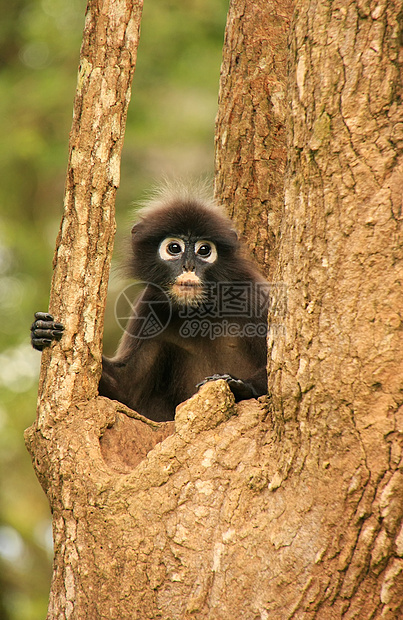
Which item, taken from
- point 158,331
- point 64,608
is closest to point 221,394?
point 64,608

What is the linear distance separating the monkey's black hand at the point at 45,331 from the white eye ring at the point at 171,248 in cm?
139

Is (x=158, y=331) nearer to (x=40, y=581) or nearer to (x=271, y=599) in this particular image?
(x=271, y=599)

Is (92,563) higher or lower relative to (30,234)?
lower

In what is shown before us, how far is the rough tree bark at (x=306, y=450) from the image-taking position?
8.95 feet

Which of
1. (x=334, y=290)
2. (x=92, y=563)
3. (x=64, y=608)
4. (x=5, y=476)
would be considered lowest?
(x=5, y=476)

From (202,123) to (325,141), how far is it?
497cm

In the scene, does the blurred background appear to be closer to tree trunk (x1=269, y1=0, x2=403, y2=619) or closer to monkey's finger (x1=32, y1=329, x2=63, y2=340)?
monkey's finger (x1=32, y1=329, x2=63, y2=340)

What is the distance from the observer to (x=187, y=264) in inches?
187

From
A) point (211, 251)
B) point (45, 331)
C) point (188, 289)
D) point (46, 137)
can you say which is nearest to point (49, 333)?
point (45, 331)

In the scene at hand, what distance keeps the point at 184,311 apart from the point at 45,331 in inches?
61.9

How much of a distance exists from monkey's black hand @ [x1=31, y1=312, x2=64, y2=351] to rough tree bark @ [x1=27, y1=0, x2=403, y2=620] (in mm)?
514

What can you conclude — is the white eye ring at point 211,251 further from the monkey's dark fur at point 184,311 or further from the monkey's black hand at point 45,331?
the monkey's black hand at point 45,331

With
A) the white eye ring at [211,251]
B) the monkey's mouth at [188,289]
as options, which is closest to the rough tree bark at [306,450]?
the monkey's mouth at [188,289]

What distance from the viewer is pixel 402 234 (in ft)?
9.13
